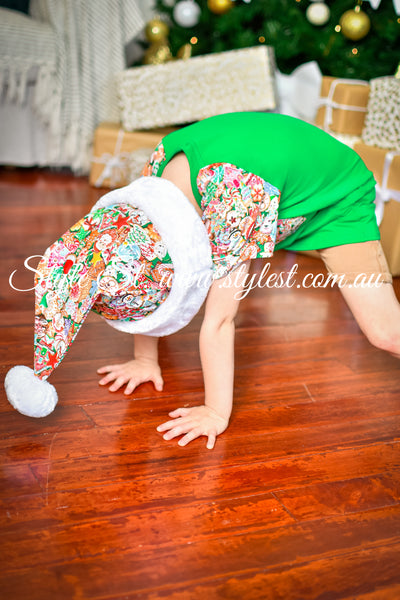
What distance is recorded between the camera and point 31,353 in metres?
1.20

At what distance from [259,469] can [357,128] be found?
1.35 m

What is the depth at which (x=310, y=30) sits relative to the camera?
2.08 meters

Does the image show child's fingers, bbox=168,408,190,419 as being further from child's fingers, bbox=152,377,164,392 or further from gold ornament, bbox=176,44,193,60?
gold ornament, bbox=176,44,193,60

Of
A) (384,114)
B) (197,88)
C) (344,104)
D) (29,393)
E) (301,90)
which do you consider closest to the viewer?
(29,393)

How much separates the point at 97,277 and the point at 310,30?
5.20 ft

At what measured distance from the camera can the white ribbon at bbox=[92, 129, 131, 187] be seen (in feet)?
7.82

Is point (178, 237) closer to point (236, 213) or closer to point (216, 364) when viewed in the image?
point (236, 213)

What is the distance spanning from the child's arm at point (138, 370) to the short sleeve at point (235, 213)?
0.29 m

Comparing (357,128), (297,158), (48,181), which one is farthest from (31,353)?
(48,181)

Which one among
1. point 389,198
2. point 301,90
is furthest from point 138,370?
point 301,90

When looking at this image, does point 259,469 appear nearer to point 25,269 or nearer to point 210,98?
point 25,269

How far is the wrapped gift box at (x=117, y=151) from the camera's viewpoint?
2.31 metres

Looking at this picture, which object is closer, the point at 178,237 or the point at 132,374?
the point at 178,237

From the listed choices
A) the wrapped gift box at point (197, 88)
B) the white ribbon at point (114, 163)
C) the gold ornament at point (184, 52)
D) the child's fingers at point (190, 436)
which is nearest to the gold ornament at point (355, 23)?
the wrapped gift box at point (197, 88)
